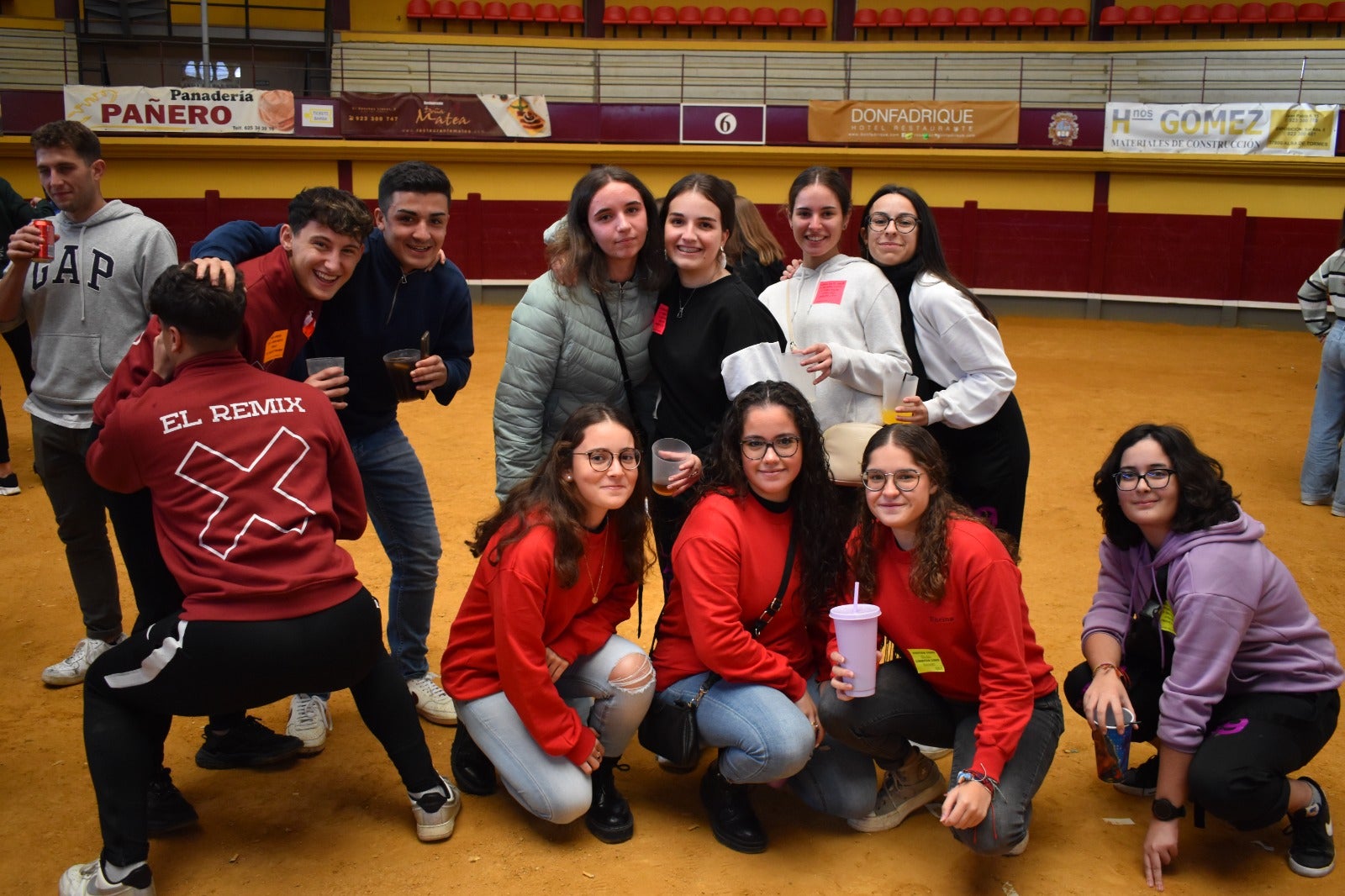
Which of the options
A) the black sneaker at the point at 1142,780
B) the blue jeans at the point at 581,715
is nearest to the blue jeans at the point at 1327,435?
the black sneaker at the point at 1142,780

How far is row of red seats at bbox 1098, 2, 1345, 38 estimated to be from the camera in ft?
51.4

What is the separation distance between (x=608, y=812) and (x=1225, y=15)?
55.6 feet

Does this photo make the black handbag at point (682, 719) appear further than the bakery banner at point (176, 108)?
No

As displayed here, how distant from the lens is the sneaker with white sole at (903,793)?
3096 mm

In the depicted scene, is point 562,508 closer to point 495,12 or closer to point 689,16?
point 689,16

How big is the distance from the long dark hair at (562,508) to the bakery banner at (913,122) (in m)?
12.8

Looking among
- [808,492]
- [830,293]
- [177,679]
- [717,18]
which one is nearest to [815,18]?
[717,18]

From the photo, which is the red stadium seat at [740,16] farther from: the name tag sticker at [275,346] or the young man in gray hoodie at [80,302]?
the name tag sticker at [275,346]

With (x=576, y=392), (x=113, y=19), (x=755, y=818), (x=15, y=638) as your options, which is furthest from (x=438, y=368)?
(x=113, y=19)

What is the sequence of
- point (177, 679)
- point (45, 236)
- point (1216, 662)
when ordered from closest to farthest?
1. point (177, 679)
2. point (1216, 662)
3. point (45, 236)

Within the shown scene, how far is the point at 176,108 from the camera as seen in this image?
14508 millimetres

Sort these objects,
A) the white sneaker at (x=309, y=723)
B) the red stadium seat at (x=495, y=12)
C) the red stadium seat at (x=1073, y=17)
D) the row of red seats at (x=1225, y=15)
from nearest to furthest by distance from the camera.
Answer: the white sneaker at (x=309, y=723), the row of red seats at (x=1225, y=15), the red stadium seat at (x=1073, y=17), the red stadium seat at (x=495, y=12)

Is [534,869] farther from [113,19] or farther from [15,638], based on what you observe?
[113,19]

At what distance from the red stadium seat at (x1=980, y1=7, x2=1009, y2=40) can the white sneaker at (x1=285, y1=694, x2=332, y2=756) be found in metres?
16.4
